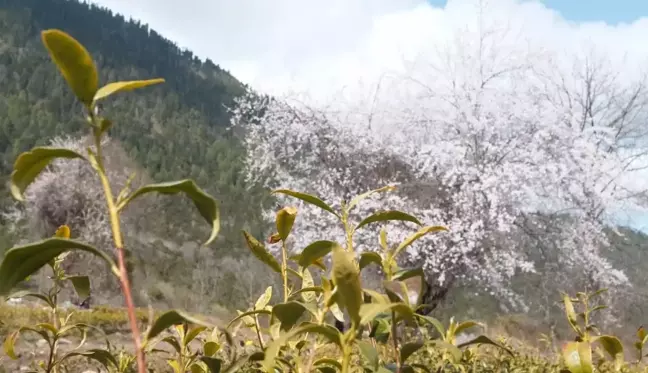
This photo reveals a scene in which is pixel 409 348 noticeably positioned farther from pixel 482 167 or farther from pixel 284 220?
pixel 482 167

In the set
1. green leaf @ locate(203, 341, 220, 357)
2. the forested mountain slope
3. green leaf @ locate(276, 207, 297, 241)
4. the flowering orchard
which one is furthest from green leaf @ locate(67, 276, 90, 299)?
the forested mountain slope

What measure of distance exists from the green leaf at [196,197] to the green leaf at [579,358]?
0.55 metres

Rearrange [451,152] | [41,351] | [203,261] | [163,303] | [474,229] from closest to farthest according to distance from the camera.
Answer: [41,351], [474,229], [451,152], [163,303], [203,261]

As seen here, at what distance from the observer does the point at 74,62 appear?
1.90 ft

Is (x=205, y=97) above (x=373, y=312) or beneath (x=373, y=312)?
above

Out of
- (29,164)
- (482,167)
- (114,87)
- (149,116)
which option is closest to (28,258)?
(29,164)

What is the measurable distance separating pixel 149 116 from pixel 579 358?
74473 mm

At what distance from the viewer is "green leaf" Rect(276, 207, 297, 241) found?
939 mm

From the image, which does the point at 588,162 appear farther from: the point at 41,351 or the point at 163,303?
the point at 163,303

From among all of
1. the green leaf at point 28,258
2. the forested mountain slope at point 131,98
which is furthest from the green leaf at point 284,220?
the forested mountain slope at point 131,98

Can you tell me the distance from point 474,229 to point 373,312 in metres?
9.75

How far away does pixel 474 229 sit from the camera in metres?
10.0

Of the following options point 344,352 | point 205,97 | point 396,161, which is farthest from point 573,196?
point 205,97

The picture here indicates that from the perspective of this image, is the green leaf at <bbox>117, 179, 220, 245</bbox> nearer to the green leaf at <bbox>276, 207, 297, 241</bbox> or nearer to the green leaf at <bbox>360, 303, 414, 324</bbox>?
the green leaf at <bbox>360, 303, 414, 324</bbox>
